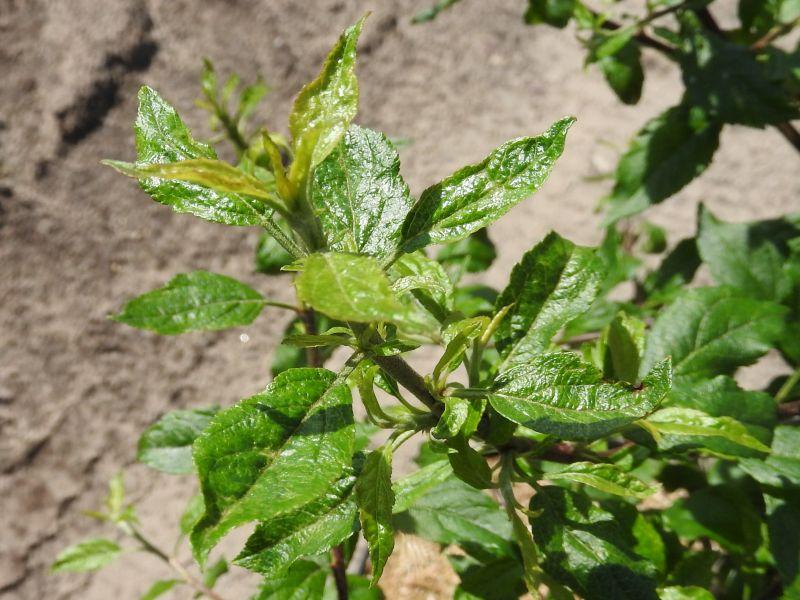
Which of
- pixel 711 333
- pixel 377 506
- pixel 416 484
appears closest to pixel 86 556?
pixel 416 484

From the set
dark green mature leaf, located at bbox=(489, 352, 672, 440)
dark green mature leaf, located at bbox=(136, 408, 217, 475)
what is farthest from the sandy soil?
dark green mature leaf, located at bbox=(489, 352, 672, 440)

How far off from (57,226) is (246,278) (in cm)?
75

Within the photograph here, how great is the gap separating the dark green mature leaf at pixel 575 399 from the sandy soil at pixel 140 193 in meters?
1.95

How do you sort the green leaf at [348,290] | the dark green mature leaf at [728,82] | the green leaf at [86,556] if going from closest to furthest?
the green leaf at [348,290] → the dark green mature leaf at [728,82] → the green leaf at [86,556]

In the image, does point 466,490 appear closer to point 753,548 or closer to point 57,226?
point 753,548

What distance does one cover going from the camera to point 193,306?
40.4 inches

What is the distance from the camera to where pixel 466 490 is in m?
1.18

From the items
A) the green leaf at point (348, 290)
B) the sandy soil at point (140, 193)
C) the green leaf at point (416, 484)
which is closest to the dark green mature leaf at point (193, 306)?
the green leaf at point (416, 484)

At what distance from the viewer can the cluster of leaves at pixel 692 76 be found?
54.0 inches

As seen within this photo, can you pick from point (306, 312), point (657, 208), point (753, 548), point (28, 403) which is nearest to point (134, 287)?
point (28, 403)

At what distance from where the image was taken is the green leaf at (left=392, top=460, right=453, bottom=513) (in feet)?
2.77

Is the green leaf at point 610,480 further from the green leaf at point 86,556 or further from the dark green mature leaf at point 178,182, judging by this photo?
the green leaf at point 86,556

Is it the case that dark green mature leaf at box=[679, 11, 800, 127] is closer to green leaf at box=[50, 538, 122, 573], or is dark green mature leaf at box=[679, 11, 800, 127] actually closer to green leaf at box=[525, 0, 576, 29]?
green leaf at box=[525, 0, 576, 29]

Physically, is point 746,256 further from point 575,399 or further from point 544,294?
point 575,399
